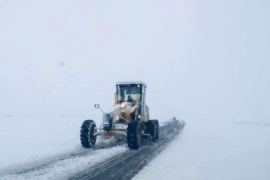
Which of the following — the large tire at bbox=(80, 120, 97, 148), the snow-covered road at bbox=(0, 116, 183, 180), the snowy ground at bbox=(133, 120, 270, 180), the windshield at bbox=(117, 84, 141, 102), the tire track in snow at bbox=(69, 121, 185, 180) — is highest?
the windshield at bbox=(117, 84, 141, 102)

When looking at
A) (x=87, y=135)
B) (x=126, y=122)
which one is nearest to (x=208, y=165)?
(x=126, y=122)

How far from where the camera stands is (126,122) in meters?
15.7

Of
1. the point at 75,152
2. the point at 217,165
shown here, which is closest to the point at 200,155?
the point at 217,165

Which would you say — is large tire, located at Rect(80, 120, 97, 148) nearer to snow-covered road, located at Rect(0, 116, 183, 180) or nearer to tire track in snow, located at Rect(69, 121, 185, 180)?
snow-covered road, located at Rect(0, 116, 183, 180)

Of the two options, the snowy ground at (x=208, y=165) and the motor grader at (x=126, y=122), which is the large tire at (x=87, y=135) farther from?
the snowy ground at (x=208, y=165)

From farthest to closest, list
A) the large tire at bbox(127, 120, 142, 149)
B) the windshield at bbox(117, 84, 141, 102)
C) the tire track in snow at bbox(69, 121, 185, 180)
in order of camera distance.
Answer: the windshield at bbox(117, 84, 141, 102), the large tire at bbox(127, 120, 142, 149), the tire track in snow at bbox(69, 121, 185, 180)

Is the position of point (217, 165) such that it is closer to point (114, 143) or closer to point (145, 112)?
point (114, 143)

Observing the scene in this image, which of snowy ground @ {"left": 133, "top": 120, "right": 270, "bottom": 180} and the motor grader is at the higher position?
the motor grader

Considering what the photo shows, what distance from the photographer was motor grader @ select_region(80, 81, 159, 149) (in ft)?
46.0

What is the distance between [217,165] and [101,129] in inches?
239

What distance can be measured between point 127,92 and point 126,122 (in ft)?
6.62

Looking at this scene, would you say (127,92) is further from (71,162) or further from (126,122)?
(71,162)

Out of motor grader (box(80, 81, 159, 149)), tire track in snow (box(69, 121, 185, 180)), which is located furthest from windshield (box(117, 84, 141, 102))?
tire track in snow (box(69, 121, 185, 180))

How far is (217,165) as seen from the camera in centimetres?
1085
